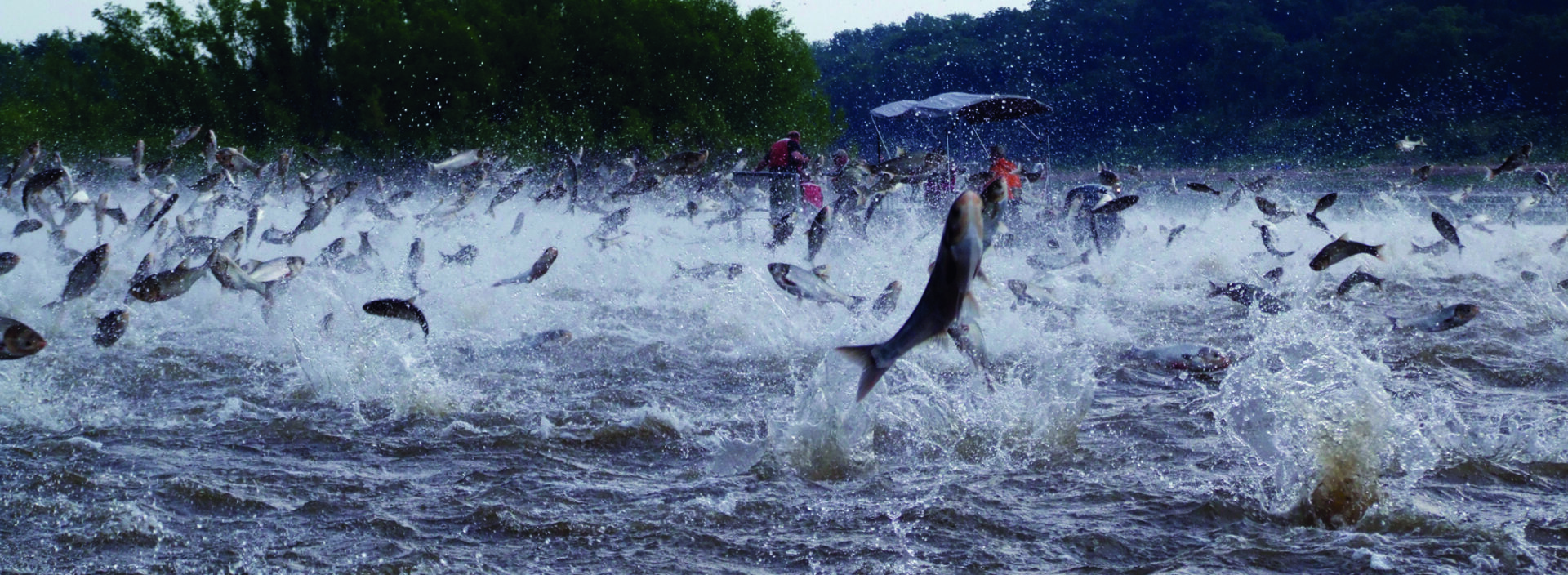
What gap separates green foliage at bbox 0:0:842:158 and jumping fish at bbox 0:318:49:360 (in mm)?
28526

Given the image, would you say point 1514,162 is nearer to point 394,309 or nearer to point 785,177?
point 785,177

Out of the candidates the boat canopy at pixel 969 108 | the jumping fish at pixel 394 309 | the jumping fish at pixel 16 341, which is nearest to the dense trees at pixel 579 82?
the boat canopy at pixel 969 108

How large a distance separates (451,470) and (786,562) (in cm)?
163

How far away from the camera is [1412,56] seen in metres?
42.8

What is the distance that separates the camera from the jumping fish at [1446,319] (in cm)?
686

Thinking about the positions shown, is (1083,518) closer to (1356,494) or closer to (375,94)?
(1356,494)

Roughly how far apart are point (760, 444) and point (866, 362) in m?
1.26

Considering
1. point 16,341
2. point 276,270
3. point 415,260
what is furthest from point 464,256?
point 16,341

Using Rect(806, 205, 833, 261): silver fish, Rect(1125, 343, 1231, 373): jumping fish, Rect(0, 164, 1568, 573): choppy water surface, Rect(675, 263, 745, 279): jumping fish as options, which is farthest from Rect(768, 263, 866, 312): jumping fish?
Rect(675, 263, 745, 279): jumping fish

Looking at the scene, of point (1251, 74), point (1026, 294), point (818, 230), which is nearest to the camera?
point (1026, 294)

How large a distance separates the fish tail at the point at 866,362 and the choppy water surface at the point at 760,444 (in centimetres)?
48

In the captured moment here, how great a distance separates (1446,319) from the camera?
7262 mm

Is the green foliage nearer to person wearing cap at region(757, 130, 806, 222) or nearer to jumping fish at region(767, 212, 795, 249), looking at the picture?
person wearing cap at region(757, 130, 806, 222)

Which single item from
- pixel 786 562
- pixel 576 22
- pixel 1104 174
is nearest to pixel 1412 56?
pixel 576 22
